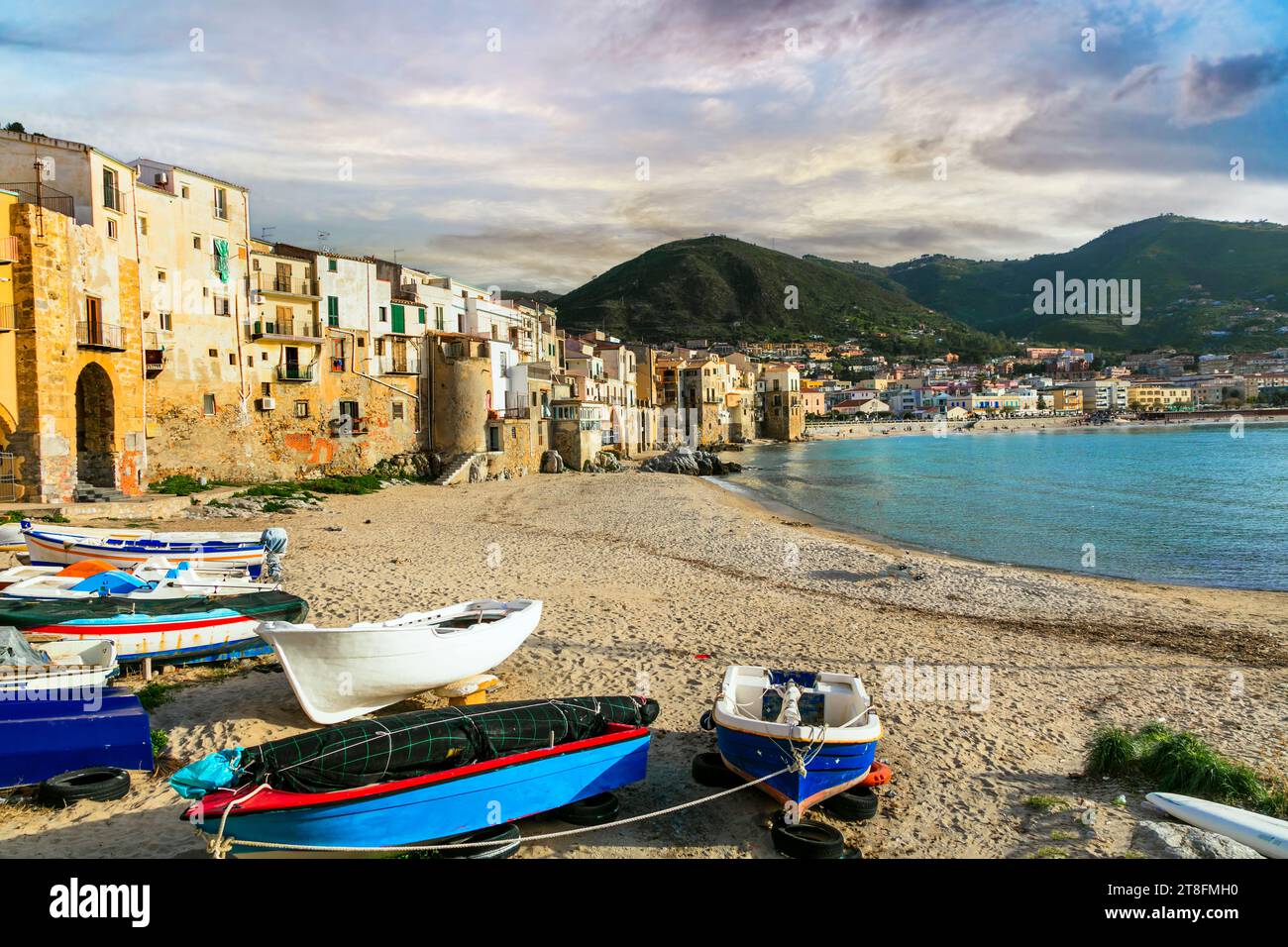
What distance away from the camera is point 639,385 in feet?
289

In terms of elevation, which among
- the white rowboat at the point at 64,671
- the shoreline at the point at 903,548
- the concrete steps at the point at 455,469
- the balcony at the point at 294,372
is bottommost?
the shoreline at the point at 903,548

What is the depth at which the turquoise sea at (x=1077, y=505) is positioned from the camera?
2620 centimetres

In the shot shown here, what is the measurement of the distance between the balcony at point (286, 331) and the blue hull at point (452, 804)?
33435 millimetres

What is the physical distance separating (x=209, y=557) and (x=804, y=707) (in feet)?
44.8

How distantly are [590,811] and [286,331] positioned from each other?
34713mm

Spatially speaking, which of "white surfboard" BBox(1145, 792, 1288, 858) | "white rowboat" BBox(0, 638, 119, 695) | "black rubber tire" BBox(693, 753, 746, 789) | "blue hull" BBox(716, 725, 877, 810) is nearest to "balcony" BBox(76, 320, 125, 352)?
"white rowboat" BBox(0, 638, 119, 695)

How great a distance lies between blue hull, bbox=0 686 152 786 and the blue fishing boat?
1.80 metres

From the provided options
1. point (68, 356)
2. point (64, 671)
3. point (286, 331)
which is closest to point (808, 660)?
point (64, 671)

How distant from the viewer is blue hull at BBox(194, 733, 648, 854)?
598 centimetres

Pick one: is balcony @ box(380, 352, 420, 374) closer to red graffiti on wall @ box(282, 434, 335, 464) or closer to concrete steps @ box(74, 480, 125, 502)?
red graffiti on wall @ box(282, 434, 335, 464)

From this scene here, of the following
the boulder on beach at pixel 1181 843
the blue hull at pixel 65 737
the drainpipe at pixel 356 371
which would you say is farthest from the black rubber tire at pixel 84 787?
the drainpipe at pixel 356 371

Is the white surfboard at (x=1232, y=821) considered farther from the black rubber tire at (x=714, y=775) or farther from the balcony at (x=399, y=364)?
the balcony at (x=399, y=364)
